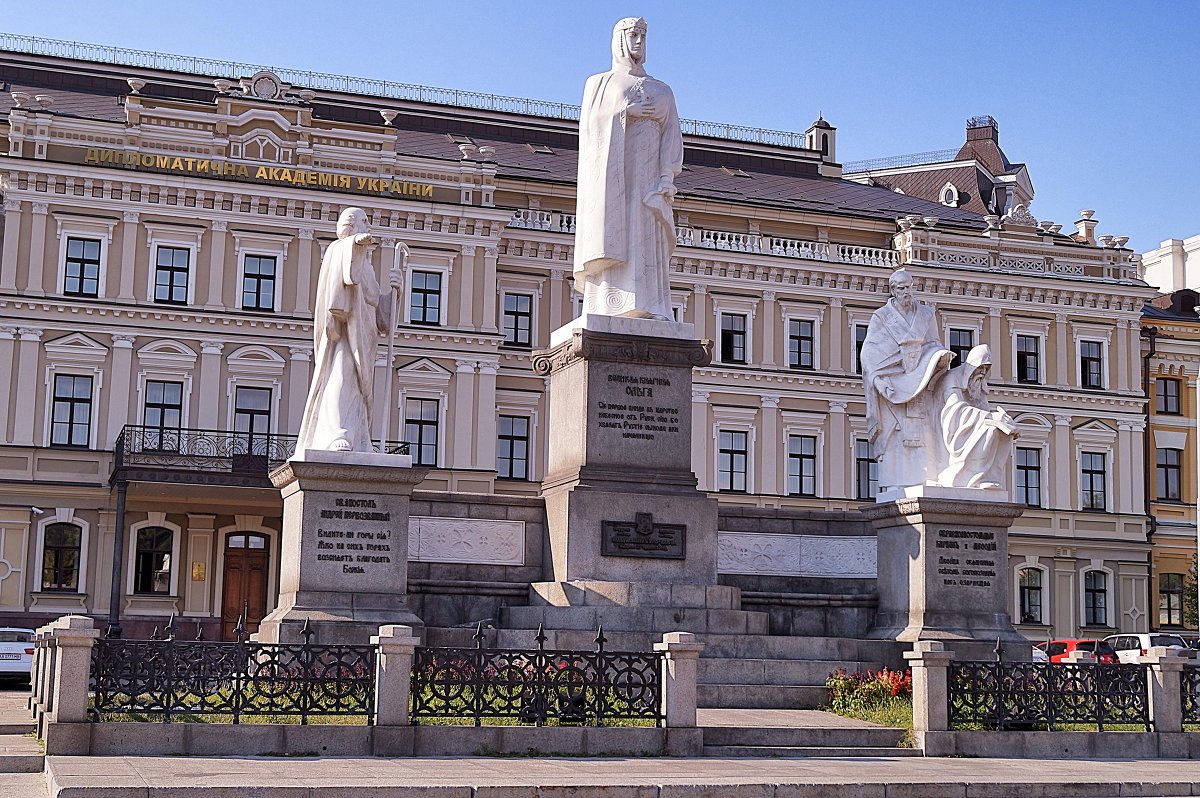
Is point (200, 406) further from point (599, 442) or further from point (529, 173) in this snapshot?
point (599, 442)

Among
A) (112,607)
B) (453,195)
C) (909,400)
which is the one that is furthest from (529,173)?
(909,400)

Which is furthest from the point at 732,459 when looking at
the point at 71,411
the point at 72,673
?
the point at 72,673

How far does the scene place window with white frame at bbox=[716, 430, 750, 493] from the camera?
50812 mm

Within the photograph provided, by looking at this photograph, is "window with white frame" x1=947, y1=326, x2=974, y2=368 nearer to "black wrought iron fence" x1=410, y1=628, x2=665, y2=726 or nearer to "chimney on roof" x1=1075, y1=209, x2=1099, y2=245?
"chimney on roof" x1=1075, y1=209, x2=1099, y2=245

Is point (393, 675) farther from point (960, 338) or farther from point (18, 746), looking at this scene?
point (960, 338)

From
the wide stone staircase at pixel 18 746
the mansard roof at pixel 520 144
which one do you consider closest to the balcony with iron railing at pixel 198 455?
the mansard roof at pixel 520 144

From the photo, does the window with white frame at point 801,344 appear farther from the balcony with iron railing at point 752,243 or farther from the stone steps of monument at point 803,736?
the stone steps of monument at point 803,736

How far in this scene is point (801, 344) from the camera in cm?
5284

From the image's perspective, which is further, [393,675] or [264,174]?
[264,174]

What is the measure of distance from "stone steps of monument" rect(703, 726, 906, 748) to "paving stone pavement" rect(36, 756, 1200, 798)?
489 millimetres

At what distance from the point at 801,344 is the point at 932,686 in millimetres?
39008

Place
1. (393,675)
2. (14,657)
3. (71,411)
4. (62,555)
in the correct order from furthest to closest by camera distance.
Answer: (71,411) < (62,555) < (14,657) < (393,675)

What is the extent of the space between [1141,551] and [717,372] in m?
15.7

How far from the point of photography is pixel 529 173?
52.4 meters
